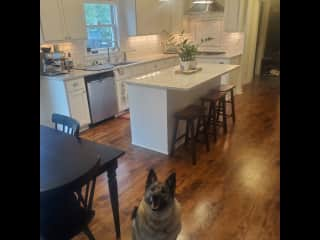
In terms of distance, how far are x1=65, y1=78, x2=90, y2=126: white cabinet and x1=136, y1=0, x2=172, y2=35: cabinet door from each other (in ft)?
6.47

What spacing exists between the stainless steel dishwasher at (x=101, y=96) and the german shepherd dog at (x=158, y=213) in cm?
265

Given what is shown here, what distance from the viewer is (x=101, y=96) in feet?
13.4

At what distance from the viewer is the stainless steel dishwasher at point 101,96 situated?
3.91m

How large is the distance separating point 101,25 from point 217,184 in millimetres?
3667

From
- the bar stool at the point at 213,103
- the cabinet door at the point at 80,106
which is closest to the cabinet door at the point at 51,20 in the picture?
the cabinet door at the point at 80,106

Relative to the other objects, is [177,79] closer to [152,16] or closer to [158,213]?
[158,213]

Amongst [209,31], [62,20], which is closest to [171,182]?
[62,20]

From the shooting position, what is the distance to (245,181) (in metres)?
2.62

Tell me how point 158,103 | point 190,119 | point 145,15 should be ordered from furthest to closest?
point 145,15, point 158,103, point 190,119

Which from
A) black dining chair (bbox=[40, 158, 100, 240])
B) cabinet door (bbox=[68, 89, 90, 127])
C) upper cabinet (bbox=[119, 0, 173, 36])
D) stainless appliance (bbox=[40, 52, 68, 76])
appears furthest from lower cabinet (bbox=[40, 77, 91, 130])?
black dining chair (bbox=[40, 158, 100, 240])

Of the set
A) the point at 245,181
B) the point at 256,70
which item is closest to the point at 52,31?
the point at 245,181

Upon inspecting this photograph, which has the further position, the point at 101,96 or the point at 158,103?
the point at 101,96
